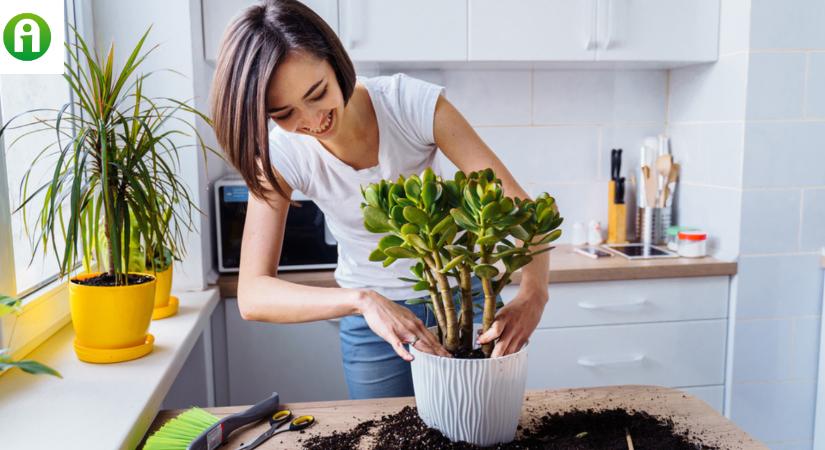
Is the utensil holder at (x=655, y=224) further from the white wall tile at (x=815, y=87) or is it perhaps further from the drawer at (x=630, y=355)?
the white wall tile at (x=815, y=87)

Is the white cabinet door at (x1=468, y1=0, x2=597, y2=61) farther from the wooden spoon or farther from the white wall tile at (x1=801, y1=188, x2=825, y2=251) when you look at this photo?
the white wall tile at (x1=801, y1=188, x2=825, y2=251)

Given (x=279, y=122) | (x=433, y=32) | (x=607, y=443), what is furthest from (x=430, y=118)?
(x=433, y=32)

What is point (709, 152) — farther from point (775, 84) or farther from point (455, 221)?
point (455, 221)

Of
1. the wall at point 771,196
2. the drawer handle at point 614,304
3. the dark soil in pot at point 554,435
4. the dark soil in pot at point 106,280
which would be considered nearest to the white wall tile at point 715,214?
the wall at point 771,196

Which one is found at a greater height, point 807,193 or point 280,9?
point 280,9

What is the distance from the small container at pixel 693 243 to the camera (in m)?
2.30

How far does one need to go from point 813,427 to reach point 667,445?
75.2 inches

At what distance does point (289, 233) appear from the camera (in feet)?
7.14

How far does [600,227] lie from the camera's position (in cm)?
263

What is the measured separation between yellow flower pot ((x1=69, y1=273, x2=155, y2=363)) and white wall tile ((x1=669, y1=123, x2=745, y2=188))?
6.21ft

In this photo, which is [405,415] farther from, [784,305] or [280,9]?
[784,305]

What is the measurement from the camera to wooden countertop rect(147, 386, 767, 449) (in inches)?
36.5

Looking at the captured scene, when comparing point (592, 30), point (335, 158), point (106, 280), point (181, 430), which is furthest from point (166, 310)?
point (592, 30)

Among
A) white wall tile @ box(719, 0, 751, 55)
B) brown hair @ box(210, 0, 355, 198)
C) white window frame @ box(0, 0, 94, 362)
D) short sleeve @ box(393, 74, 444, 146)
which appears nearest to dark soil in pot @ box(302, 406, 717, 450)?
brown hair @ box(210, 0, 355, 198)
